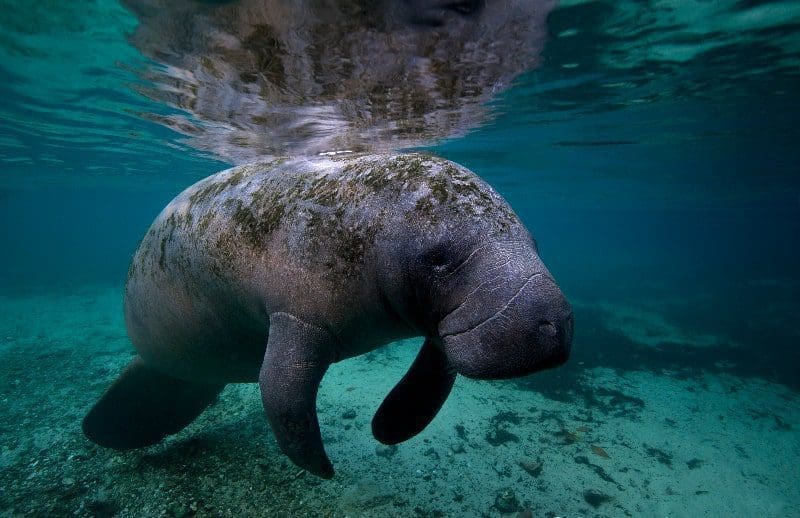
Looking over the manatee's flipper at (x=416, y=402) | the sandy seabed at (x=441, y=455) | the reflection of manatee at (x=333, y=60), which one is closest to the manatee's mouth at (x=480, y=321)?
the manatee's flipper at (x=416, y=402)

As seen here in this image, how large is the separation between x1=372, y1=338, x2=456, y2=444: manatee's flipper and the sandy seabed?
65.9 inches

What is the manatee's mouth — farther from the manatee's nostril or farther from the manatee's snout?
the manatee's nostril

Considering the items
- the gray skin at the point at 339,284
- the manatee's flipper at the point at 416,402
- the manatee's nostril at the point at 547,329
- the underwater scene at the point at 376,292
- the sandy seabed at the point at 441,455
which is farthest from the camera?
the sandy seabed at the point at 441,455

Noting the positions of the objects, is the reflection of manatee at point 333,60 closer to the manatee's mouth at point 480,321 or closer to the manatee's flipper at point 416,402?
the manatee's flipper at point 416,402

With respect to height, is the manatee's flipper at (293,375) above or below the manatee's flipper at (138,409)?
above

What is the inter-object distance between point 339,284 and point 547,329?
3.87 feet

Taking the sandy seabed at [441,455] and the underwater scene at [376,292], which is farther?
the sandy seabed at [441,455]

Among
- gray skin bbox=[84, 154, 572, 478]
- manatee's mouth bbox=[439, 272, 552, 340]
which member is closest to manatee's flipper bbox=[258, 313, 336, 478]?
gray skin bbox=[84, 154, 572, 478]

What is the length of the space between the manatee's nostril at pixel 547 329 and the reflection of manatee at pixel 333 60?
453cm

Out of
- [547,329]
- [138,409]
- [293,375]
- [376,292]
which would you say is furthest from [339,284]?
[138,409]

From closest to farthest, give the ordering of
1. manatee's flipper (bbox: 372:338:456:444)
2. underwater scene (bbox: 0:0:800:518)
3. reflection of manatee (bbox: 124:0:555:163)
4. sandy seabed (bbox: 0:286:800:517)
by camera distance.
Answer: underwater scene (bbox: 0:0:800:518), manatee's flipper (bbox: 372:338:456:444), sandy seabed (bbox: 0:286:800:517), reflection of manatee (bbox: 124:0:555:163)

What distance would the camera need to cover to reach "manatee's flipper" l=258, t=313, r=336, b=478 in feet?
7.94

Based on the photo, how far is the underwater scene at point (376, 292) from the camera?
2.37 metres

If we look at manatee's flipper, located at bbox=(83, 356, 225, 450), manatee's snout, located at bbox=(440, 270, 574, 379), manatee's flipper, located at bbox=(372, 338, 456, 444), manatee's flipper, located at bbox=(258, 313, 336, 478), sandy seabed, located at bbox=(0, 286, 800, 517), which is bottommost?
sandy seabed, located at bbox=(0, 286, 800, 517)
